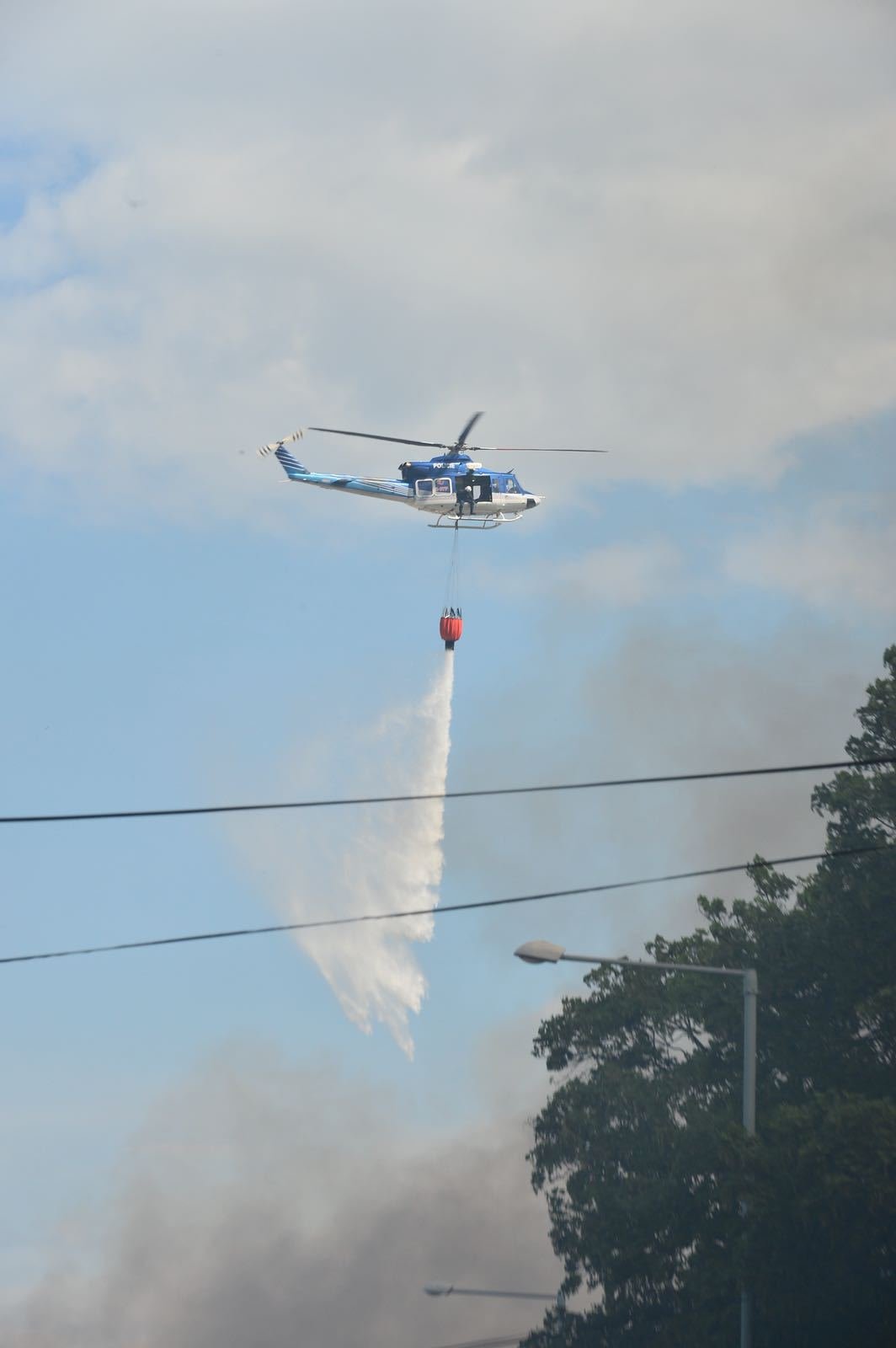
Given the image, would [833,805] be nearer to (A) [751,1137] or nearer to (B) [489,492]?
(A) [751,1137]

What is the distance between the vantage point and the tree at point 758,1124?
38.7 metres

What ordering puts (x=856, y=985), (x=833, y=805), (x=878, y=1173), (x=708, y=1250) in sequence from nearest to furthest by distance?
1. (x=878, y=1173)
2. (x=708, y=1250)
3. (x=856, y=985)
4. (x=833, y=805)

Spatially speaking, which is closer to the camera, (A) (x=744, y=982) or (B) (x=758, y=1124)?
(A) (x=744, y=982)

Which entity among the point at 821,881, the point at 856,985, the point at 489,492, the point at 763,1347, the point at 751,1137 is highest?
the point at 489,492

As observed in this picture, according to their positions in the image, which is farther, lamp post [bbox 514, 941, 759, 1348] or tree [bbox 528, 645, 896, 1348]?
tree [bbox 528, 645, 896, 1348]

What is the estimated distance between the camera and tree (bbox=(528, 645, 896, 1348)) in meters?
38.7

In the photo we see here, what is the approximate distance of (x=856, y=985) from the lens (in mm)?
45281

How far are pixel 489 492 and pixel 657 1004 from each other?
27623mm

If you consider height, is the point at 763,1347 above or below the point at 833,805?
below

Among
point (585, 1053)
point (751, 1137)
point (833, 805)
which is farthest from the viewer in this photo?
point (585, 1053)

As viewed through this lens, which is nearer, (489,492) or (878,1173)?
(878,1173)

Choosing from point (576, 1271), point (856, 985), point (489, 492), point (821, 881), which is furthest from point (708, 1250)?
point (489, 492)

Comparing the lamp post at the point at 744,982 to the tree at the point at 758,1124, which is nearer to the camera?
the lamp post at the point at 744,982

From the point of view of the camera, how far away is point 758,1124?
43188 millimetres
